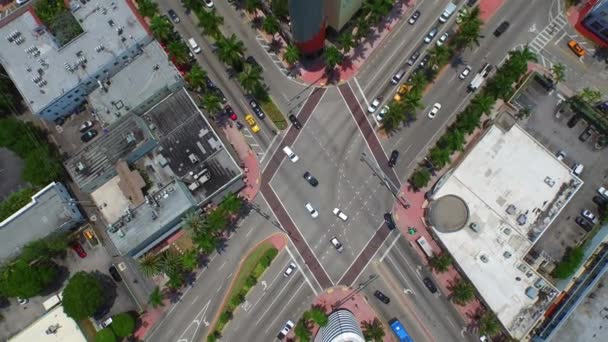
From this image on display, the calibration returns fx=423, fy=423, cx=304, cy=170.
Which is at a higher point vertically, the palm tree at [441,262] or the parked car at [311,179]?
the palm tree at [441,262]

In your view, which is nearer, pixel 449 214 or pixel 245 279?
pixel 449 214

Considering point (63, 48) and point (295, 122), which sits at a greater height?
point (295, 122)

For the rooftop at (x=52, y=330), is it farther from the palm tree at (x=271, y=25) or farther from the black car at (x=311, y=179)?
the palm tree at (x=271, y=25)

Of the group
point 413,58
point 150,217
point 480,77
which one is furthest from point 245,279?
point 480,77

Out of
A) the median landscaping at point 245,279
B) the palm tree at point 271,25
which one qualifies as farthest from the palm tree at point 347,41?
the median landscaping at point 245,279

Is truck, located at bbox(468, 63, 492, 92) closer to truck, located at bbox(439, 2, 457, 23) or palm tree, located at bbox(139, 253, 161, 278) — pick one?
truck, located at bbox(439, 2, 457, 23)

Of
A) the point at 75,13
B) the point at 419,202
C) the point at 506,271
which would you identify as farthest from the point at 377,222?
the point at 75,13

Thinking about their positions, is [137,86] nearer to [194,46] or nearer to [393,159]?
[194,46]
